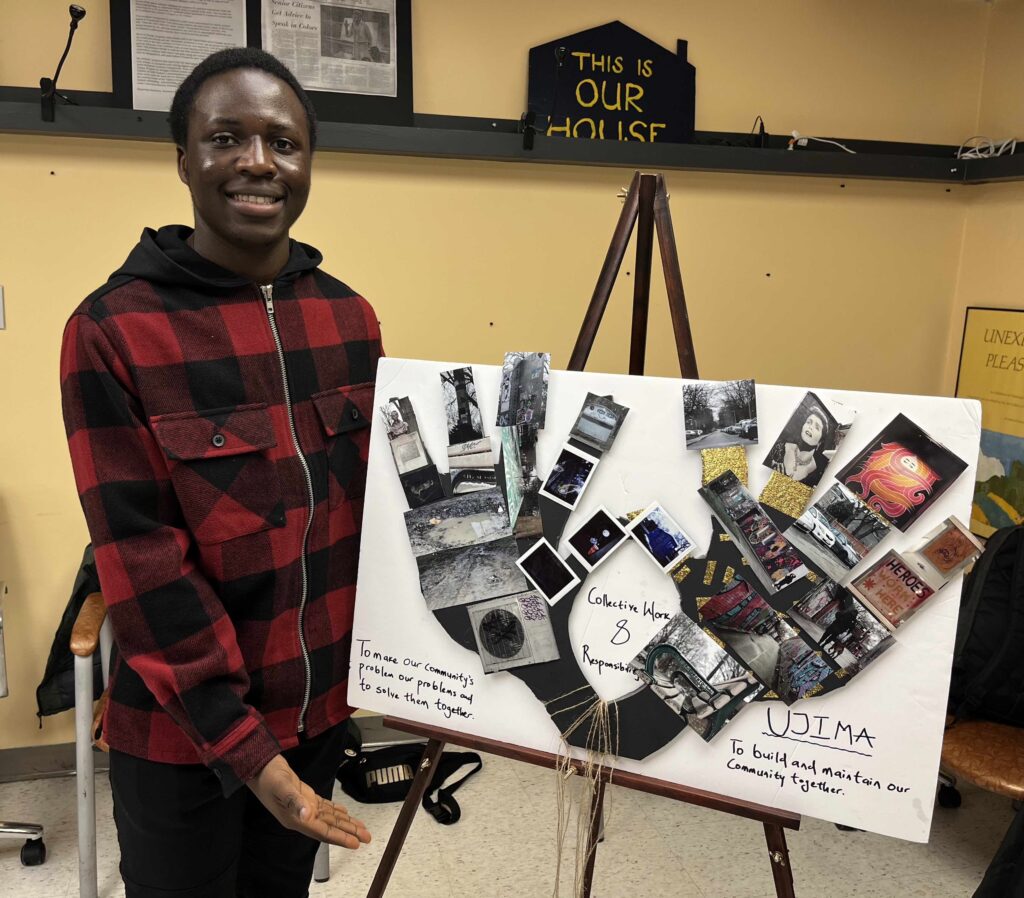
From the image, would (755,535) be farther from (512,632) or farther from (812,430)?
(512,632)

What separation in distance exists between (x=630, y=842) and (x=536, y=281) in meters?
1.32

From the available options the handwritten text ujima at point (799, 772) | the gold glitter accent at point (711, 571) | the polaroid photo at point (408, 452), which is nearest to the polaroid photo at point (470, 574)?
the polaroid photo at point (408, 452)

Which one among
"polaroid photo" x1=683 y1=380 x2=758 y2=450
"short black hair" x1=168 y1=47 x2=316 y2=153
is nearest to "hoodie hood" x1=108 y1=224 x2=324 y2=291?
"short black hair" x1=168 y1=47 x2=316 y2=153

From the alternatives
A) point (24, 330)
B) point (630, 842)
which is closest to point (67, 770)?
point (24, 330)

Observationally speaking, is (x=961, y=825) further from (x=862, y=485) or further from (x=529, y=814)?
(x=862, y=485)

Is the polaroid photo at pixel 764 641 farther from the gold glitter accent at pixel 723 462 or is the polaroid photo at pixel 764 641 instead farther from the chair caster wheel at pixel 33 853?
the chair caster wheel at pixel 33 853

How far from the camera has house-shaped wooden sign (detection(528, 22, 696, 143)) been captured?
1979 mm

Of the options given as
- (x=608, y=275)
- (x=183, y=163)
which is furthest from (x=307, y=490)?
(x=608, y=275)

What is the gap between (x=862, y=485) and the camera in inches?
37.4

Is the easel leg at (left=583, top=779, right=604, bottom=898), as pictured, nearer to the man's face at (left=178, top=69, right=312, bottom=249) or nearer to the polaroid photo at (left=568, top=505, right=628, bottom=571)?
the polaroid photo at (left=568, top=505, right=628, bottom=571)

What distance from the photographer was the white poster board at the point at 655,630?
95cm

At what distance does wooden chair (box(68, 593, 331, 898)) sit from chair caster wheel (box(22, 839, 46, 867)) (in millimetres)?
149

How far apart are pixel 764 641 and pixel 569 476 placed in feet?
1.01

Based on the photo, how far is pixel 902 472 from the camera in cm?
94
